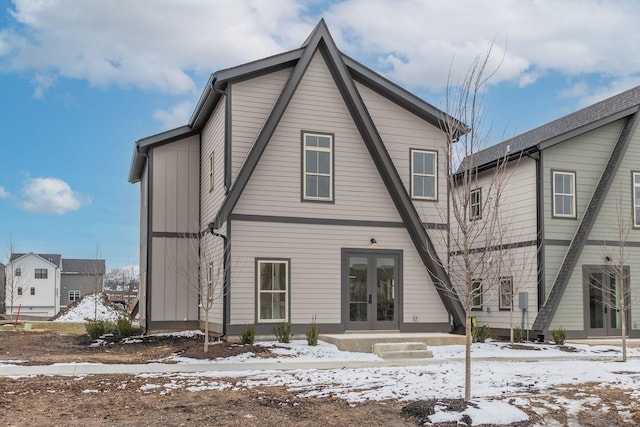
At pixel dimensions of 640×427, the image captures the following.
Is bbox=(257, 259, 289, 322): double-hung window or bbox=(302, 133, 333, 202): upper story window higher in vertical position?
bbox=(302, 133, 333, 202): upper story window

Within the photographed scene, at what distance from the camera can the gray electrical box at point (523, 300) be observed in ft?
64.1

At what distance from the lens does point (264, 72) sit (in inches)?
683

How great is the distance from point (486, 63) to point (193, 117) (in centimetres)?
1221

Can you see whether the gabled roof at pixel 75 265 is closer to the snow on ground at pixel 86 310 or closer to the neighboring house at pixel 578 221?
the snow on ground at pixel 86 310

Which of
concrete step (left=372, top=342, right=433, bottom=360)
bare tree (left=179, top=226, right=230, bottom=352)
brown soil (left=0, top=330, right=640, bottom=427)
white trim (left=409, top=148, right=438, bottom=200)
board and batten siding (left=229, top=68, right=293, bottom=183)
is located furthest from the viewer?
white trim (left=409, top=148, right=438, bottom=200)

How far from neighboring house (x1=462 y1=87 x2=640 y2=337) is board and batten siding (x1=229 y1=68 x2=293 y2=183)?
7.73 m

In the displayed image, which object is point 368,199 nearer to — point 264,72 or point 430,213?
point 430,213

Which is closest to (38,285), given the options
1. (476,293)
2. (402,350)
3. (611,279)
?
(476,293)

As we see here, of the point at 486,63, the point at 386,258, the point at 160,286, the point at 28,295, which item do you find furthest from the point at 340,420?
the point at 28,295

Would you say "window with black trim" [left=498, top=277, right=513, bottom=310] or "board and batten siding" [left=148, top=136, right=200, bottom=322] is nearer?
"board and batten siding" [left=148, top=136, right=200, bottom=322]

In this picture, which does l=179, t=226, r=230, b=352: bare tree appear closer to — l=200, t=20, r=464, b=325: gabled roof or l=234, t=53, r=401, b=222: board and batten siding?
l=200, t=20, r=464, b=325: gabled roof

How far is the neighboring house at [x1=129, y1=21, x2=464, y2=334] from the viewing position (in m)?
16.6

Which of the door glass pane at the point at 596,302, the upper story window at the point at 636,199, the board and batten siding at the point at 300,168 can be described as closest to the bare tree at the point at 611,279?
the door glass pane at the point at 596,302

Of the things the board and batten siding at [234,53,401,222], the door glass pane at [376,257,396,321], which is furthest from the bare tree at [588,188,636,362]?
the board and batten siding at [234,53,401,222]
